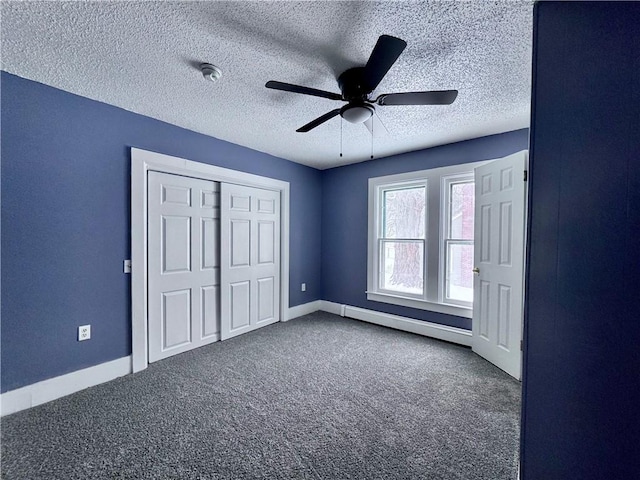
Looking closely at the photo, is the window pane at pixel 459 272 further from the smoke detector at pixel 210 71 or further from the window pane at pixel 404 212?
the smoke detector at pixel 210 71

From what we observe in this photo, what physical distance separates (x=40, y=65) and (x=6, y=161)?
72cm

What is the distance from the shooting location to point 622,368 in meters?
0.68

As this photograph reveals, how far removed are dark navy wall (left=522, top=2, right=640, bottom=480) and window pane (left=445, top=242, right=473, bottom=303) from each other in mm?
2404

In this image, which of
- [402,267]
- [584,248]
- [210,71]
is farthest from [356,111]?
[402,267]

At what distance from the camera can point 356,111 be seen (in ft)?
5.98

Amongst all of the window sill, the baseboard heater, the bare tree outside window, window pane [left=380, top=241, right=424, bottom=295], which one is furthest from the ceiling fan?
the baseboard heater

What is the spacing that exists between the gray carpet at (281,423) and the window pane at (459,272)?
2.44 ft

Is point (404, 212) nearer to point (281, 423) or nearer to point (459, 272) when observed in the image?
point (459, 272)

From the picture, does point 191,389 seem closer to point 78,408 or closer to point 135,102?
point 78,408

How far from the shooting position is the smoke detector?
178cm

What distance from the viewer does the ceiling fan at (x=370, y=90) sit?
1372 millimetres

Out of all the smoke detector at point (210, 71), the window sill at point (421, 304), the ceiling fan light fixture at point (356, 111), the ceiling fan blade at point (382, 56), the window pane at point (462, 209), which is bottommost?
the window sill at point (421, 304)

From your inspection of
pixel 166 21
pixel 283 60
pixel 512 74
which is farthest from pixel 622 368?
pixel 166 21

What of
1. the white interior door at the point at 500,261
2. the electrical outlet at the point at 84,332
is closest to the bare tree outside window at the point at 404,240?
the white interior door at the point at 500,261
